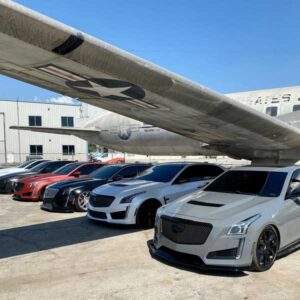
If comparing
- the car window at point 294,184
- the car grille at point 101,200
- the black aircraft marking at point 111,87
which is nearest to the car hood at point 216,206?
the car window at point 294,184

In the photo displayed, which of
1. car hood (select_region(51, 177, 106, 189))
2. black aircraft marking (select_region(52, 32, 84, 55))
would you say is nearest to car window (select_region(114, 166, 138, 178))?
car hood (select_region(51, 177, 106, 189))

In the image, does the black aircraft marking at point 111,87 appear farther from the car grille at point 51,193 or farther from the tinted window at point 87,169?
the tinted window at point 87,169

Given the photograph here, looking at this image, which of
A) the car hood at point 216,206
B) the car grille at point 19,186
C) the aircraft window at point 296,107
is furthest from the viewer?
the car grille at point 19,186

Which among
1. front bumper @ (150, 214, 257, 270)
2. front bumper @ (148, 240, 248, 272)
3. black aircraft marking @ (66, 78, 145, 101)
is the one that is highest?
black aircraft marking @ (66, 78, 145, 101)

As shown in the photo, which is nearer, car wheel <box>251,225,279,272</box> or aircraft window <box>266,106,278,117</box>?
car wheel <box>251,225,279,272</box>

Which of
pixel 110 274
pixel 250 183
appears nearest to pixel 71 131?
pixel 250 183

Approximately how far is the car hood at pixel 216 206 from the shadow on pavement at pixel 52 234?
93.2 inches

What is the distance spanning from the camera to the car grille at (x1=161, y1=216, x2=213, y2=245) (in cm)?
590

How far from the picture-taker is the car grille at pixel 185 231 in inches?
232

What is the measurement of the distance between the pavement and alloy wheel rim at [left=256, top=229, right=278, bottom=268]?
0.16 meters

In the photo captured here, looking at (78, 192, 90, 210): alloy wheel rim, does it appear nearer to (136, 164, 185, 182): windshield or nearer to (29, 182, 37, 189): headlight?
(136, 164, 185, 182): windshield

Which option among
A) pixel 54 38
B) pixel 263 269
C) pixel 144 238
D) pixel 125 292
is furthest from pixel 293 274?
pixel 54 38

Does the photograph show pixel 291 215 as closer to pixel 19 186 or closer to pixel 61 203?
pixel 61 203

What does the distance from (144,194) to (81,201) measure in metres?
3.02
